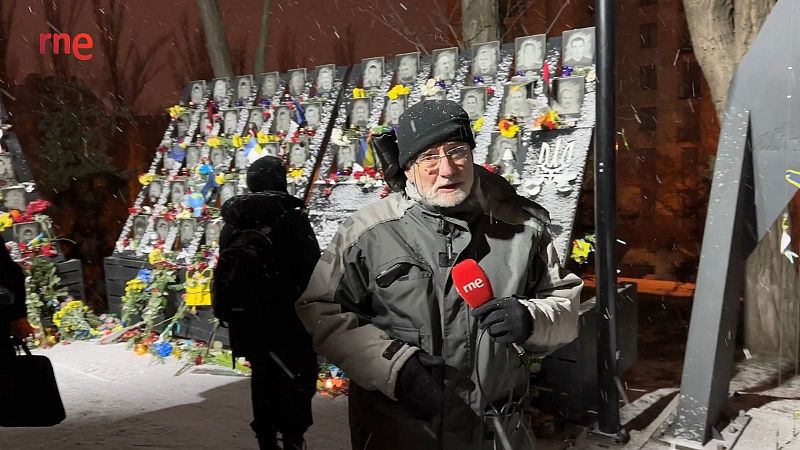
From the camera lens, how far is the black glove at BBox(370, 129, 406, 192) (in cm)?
189

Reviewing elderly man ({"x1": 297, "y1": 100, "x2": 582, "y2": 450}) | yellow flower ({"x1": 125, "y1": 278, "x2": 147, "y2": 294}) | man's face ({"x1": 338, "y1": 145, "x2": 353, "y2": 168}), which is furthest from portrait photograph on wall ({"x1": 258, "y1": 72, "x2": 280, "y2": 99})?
elderly man ({"x1": 297, "y1": 100, "x2": 582, "y2": 450})

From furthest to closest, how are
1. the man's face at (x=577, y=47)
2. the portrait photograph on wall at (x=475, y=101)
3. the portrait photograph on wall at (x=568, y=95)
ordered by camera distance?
the portrait photograph on wall at (x=475, y=101), the man's face at (x=577, y=47), the portrait photograph on wall at (x=568, y=95)

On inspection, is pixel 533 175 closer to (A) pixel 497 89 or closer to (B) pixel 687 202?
(A) pixel 497 89

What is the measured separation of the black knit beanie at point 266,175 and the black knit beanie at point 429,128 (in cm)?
127

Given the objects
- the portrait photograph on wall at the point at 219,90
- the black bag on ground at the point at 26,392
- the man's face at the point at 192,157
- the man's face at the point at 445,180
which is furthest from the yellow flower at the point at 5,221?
the man's face at the point at 445,180

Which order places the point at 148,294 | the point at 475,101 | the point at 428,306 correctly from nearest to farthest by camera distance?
the point at 428,306, the point at 475,101, the point at 148,294

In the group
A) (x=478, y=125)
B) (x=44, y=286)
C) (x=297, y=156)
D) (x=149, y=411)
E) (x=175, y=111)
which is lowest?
(x=149, y=411)

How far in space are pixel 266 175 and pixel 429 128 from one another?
140 centimetres

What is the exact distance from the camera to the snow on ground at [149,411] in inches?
135

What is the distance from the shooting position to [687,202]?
10.0 metres

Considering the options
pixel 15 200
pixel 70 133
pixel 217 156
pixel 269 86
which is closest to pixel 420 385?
pixel 217 156

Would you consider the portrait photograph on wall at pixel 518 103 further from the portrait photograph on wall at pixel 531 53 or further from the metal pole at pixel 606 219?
the metal pole at pixel 606 219

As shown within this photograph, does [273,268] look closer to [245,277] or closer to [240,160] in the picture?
[245,277]

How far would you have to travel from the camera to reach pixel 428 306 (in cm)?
169
